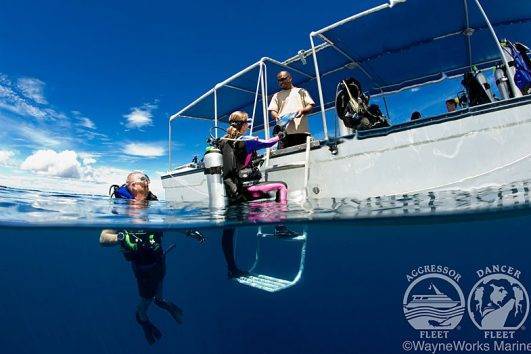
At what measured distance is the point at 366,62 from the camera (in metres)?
9.05

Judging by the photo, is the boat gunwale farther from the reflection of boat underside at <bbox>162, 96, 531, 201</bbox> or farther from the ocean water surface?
the ocean water surface

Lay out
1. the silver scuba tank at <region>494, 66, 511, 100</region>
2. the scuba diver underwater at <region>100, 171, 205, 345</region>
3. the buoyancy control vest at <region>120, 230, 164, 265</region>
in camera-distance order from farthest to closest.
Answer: the buoyancy control vest at <region>120, 230, 164, 265</region> → the scuba diver underwater at <region>100, 171, 205, 345</region> → the silver scuba tank at <region>494, 66, 511, 100</region>

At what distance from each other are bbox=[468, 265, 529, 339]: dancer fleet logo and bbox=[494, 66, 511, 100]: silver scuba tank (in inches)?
112

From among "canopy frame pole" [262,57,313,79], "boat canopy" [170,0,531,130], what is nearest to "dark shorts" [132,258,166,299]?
"boat canopy" [170,0,531,130]

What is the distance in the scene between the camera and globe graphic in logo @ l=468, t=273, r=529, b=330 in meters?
5.25

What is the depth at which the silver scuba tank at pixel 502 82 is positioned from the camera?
5.11 metres

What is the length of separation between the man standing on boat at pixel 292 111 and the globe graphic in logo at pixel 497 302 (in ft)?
13.5

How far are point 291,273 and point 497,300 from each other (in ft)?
75.1

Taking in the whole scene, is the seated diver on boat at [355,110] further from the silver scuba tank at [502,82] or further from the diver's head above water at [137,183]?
the diver's head above water at [137,183]

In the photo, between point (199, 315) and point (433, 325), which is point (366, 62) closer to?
point (433, 325)

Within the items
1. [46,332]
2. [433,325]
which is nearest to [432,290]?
[433,325]

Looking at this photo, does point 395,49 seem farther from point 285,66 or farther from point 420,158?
point 420,158

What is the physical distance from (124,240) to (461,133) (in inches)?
236

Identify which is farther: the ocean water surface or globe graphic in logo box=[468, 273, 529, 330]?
the ocean water surface
